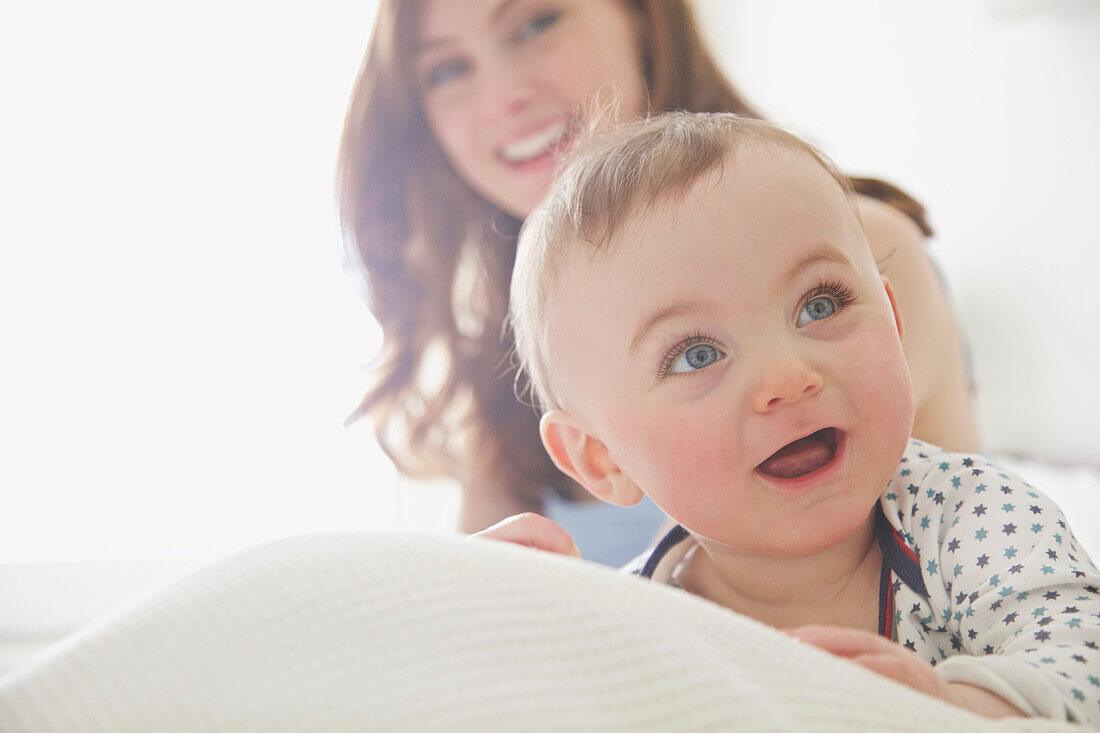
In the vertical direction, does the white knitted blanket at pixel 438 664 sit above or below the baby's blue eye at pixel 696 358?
below

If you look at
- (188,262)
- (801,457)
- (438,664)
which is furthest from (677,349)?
(188,262)

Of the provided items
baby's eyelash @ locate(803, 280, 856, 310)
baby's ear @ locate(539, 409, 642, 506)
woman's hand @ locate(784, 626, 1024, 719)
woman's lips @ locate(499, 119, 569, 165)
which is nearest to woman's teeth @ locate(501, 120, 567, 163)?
woman's lips @ locate(499, 119, 569, 165)

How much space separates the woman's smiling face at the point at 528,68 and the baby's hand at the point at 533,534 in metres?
0.81

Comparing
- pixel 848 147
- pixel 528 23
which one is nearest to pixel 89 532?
pixel 528 23

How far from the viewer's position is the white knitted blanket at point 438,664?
0.31m

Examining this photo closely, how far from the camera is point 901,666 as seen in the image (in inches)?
15.6

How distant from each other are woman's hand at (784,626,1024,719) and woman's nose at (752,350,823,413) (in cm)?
18

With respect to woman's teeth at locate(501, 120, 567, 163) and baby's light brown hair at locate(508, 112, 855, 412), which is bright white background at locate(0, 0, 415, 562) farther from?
baby's light brown hair at locate(508, 112, 855, 412)

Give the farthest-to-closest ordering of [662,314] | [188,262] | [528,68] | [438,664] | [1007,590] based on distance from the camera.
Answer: [188,262] < [528,68] < [662,314] < [1007,590] < [438,664]

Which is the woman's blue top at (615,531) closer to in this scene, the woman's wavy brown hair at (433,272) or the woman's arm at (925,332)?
the woman's wavy brown hair at (433,272)

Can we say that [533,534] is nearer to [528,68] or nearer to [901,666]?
[901,666]

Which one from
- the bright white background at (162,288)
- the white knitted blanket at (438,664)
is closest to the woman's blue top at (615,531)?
the bright white background at (162,288)

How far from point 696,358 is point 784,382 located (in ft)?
0.25

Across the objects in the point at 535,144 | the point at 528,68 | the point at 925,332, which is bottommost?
the point at 925,332
